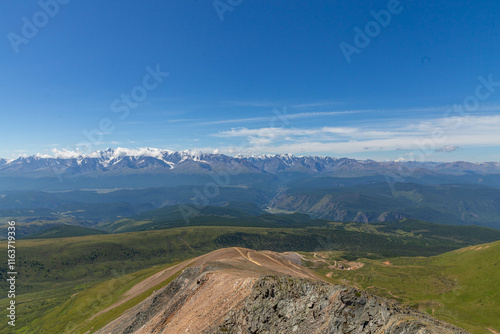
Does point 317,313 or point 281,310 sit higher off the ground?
point 317,313

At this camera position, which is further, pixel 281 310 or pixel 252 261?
pixel 252 261

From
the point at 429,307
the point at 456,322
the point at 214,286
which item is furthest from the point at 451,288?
the point at 214,286

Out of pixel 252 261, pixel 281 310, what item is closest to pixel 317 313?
pixel 281 310

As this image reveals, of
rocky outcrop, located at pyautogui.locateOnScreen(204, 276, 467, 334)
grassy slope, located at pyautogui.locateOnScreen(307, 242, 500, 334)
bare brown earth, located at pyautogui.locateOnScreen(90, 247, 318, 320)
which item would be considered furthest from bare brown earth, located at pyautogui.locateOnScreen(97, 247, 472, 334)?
grassy slope, located at pyautogui.locateOnScreen(307, 242, 500, 334)

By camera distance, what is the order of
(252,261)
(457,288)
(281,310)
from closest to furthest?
1. (281,310)
2. (252,261)
3. (457,288)

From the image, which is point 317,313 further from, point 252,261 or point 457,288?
point 457,288

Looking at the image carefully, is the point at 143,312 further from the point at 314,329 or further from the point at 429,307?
the point at 429,307

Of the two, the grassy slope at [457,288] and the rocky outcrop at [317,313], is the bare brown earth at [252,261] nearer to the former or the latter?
the rocky outcrop at [317,313]

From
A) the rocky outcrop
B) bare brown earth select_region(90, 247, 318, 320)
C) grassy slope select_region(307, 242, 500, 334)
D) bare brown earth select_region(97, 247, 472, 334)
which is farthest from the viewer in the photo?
grassy slope select_region(307, 242, 500, 334)

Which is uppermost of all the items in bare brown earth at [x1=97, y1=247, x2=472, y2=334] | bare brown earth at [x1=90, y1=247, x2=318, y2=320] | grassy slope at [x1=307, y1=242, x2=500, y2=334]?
bare brown earth at [x1=97, y1=247, x2=472, y2=334]

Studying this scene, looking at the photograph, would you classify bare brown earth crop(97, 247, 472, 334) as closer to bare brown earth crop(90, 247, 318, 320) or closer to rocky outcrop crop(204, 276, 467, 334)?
rocky outcrop crop(204, 276, 467, 334)
